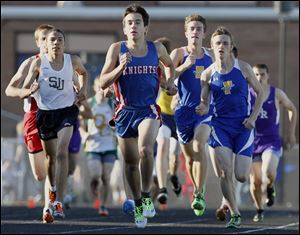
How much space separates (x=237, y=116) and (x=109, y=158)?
862 centimetres

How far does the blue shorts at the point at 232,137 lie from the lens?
19.0 meters

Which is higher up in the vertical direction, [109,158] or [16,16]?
[16,16]

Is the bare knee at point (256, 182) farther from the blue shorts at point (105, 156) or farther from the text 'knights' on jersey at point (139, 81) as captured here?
the text 'knights' on jersey at point (139, 81)

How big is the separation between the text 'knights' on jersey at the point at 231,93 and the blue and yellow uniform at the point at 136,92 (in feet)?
4.45

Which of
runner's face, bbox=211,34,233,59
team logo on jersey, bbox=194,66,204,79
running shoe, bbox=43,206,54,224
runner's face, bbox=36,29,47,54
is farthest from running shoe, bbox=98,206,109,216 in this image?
runner's face, bbox=211,34,233,59

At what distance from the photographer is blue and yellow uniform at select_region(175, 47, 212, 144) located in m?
18.7

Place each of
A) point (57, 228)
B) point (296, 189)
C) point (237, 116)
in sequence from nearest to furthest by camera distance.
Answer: point (237, 116) < point (57, 228) < point (296, 189)

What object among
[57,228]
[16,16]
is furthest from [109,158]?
[16,16]

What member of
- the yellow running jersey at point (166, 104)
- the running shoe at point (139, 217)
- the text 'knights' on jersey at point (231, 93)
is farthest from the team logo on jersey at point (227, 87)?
the yellow running jersey at point (166, 104)

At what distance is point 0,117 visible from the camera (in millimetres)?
37312

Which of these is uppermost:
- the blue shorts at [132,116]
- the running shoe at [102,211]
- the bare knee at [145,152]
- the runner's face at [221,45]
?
the runner's face at [221,45]

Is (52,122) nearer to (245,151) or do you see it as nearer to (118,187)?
(245,151)

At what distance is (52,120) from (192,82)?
196cm

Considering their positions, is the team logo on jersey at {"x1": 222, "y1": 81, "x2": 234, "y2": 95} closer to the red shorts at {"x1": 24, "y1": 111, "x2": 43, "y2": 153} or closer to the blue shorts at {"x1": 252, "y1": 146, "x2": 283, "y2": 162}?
the red shorts at {"x1": 24, "y1": 111, "x2": 43, "y2": 153}
